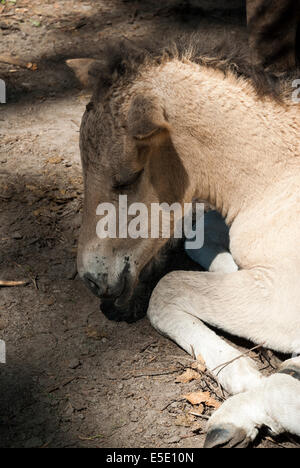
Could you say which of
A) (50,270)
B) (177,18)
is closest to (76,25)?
(177,18)

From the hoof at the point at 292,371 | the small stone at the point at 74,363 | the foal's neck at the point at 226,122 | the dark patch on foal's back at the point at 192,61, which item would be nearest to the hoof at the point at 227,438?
the hoof at the point at 292,371

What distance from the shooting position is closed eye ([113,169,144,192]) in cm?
332

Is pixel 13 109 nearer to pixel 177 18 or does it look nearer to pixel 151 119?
pixel 177 18

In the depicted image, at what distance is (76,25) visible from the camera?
751 cm

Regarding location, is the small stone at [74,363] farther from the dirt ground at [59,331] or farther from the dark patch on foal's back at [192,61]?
the dark patch on foal's back at [192,61]

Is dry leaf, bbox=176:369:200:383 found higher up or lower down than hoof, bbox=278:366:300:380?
lower down

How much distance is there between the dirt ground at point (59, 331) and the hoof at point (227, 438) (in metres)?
0.11

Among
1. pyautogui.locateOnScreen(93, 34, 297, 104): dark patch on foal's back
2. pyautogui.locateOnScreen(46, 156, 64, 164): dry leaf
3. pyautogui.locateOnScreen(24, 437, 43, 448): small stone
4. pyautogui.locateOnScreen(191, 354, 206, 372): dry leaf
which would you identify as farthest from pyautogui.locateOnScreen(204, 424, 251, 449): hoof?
pyautogui.locateOnScreen(46, 156, 64, 164): dry leaf

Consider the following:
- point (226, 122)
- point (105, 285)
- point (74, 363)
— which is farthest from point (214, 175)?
point (74, 363)

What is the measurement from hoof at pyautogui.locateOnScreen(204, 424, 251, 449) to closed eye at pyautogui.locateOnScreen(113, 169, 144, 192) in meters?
1.39

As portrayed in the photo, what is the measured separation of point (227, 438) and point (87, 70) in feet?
7.33

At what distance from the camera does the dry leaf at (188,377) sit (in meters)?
3.36

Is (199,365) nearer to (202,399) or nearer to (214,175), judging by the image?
(202,399)

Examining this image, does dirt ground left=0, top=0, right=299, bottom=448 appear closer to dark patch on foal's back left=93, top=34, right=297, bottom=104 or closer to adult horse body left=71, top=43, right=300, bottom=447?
dark patch on foal's back left=93, top=34, right=297, bottom=104
